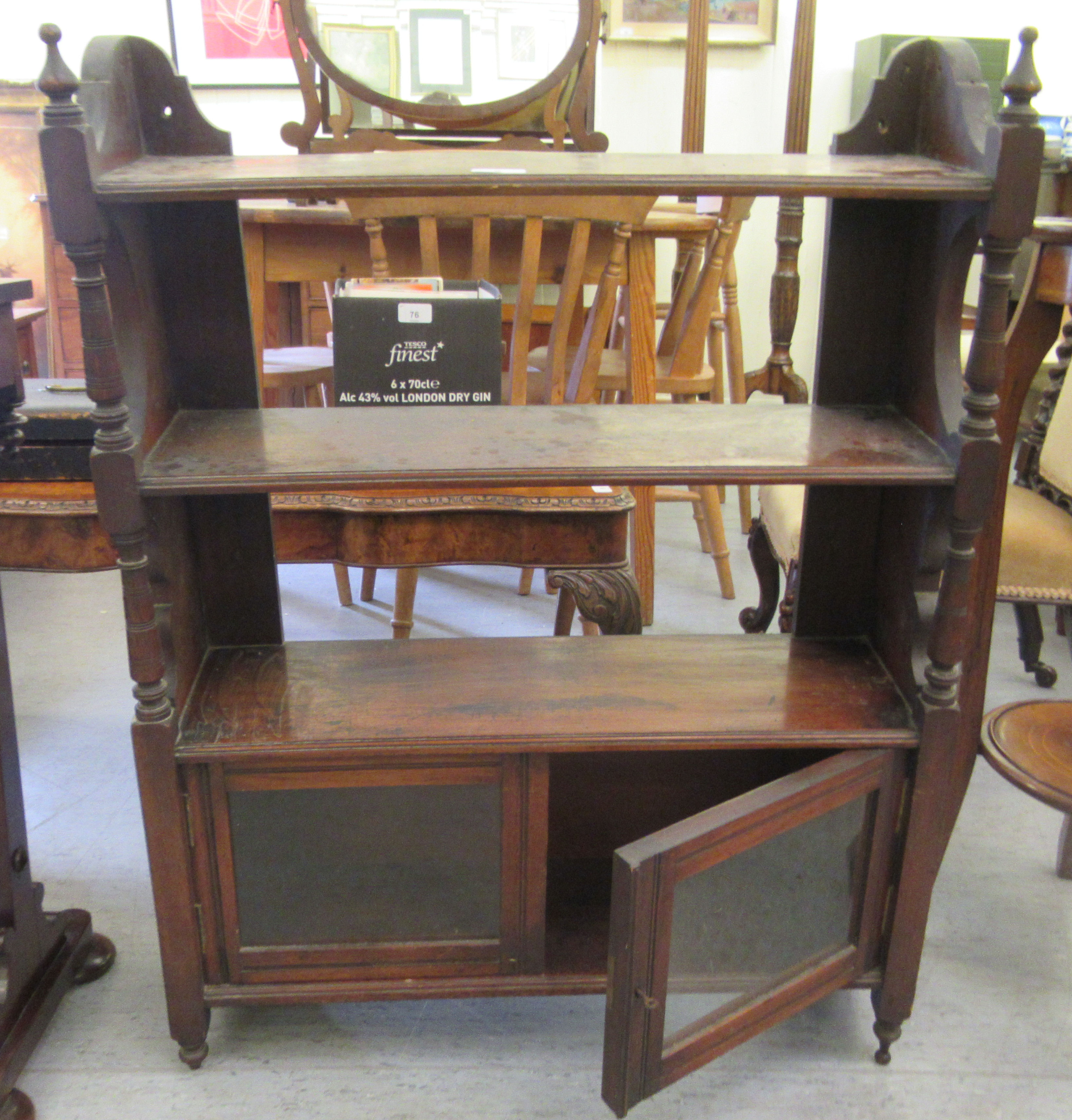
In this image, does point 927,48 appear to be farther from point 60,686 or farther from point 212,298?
point 60,686

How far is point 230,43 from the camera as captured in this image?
420cm

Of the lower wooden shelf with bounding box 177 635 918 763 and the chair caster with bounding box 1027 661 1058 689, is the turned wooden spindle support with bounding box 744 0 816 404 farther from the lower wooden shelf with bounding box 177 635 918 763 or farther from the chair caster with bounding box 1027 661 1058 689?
the lower wooden shelf with bounding box 177 635 918 763

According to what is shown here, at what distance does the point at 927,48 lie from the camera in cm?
129

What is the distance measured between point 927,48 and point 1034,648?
1.62 meters

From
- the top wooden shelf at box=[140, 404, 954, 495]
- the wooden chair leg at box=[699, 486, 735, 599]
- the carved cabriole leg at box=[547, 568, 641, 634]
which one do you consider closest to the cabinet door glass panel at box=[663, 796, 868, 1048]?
the top wooden shelf at box=[140, 404, 954, 495]

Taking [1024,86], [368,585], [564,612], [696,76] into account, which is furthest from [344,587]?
[1024,86]

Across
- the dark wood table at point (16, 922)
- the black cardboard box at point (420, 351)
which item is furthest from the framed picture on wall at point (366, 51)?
the dark wood table at point (16, 922)

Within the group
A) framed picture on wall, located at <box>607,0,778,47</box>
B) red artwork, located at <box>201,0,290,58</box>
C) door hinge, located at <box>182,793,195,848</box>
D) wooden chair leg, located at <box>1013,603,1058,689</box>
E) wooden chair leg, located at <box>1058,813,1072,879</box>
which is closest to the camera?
door hinge, located at <box>182,793,195,848</box>

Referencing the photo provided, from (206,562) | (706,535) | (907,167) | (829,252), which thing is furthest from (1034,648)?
(206,562)

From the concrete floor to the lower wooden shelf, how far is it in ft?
1.50

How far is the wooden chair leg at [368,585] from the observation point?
9.61ft

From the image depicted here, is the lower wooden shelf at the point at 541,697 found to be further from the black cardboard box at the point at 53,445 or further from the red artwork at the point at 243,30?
the red artwork at the point at 243,30

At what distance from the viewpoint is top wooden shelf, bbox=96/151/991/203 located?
112 centimetres

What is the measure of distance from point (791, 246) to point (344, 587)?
144 cm
